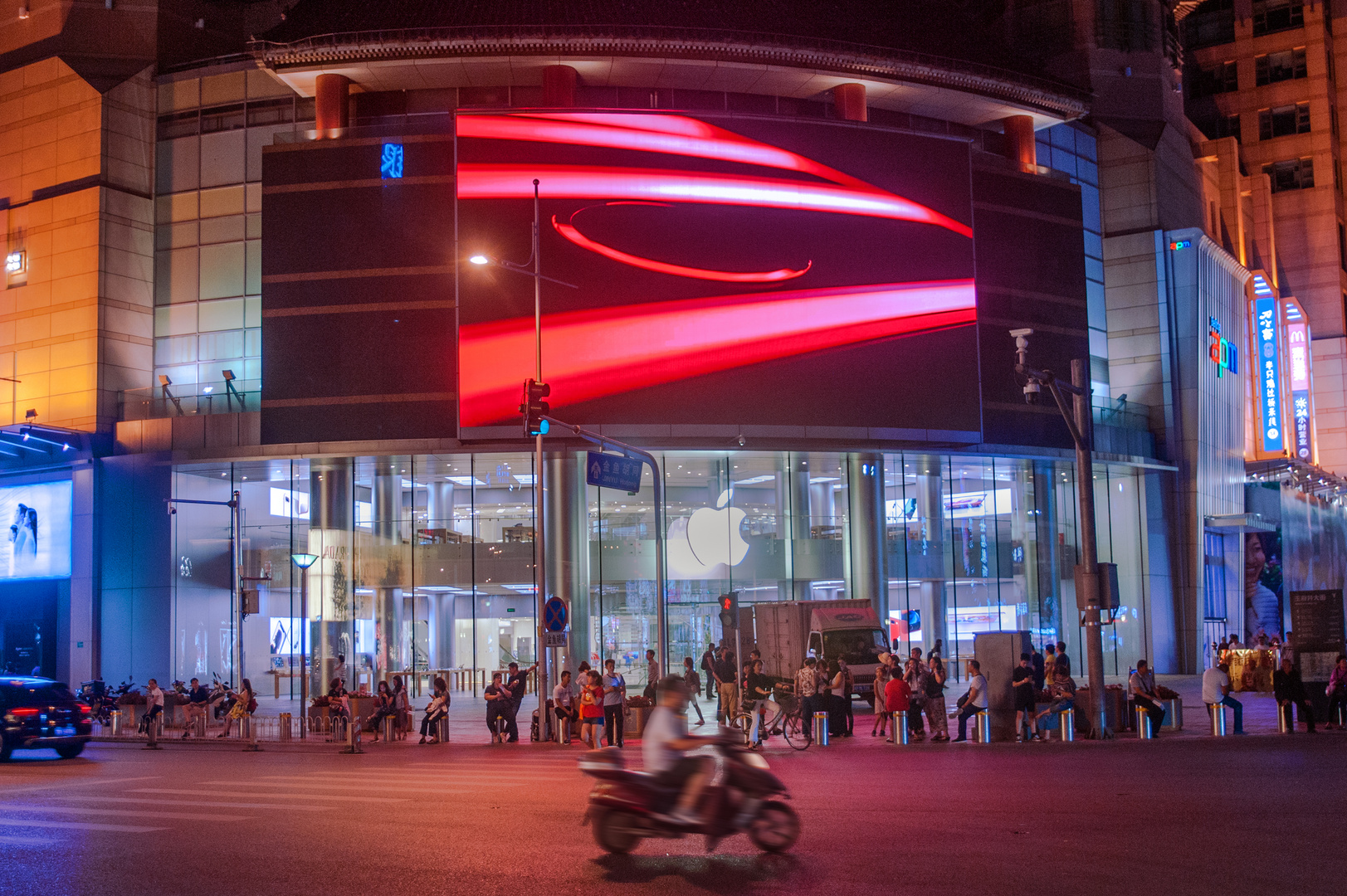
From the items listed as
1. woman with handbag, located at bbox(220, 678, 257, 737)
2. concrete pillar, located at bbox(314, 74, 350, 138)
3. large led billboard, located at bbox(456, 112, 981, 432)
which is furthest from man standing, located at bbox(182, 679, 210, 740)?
concrete pillar, located at bbox(314, 74, 350, 138)

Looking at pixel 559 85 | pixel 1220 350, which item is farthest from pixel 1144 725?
pixel 1220 350

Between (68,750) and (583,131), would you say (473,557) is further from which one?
(68,750)

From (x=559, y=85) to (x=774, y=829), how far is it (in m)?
33.2

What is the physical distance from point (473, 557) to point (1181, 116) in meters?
36.2

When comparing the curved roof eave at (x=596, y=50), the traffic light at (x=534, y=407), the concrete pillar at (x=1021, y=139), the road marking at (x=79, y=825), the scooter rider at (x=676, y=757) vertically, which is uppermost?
the curved roof eave at (x=596, y=50)

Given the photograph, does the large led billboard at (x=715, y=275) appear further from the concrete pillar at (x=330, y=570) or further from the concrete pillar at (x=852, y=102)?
the concrete pillar at (x=330, y=570)

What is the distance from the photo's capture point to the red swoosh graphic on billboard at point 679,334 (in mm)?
36844

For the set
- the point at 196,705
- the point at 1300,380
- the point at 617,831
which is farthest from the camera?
the point at 1300,380

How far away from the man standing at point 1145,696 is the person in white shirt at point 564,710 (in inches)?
451

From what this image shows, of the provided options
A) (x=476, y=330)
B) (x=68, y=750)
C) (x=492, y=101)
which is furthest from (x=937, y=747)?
(x=492, y=101)

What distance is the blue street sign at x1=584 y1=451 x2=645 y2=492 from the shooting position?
86.7 ft

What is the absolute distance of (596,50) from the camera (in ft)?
128

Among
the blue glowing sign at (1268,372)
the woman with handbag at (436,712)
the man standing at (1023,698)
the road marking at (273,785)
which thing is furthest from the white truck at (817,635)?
the blue glowing sign at (1268,372)

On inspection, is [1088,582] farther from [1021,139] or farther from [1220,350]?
[1220,350]
